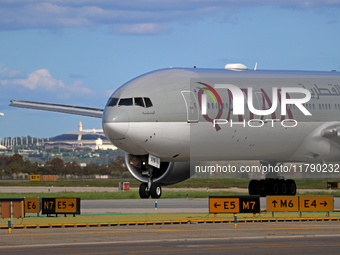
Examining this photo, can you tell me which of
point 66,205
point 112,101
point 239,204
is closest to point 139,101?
point 112,101

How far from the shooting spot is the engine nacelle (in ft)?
128

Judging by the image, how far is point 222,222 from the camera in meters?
29.6

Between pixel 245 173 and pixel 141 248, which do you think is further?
A: pixel 245 173

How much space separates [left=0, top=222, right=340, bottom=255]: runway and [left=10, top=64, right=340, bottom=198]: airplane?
8.52 metres

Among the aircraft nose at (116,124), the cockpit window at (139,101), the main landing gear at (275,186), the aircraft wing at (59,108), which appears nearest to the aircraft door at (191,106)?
the cockpit window at (139,101)

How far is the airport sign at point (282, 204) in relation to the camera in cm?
3203

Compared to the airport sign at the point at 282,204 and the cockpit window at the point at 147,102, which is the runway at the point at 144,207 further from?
the cockpit window at the point at 147,102

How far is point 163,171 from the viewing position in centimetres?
3941

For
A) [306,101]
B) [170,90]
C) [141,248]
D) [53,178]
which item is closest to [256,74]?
[306,101]

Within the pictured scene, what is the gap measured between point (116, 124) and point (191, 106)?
3.74m

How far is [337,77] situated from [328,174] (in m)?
5.33

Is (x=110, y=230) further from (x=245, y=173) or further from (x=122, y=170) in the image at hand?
(x=122, y=170)

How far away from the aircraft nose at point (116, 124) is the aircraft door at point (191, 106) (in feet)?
9.86

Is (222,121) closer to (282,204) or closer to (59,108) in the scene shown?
(282,204)
